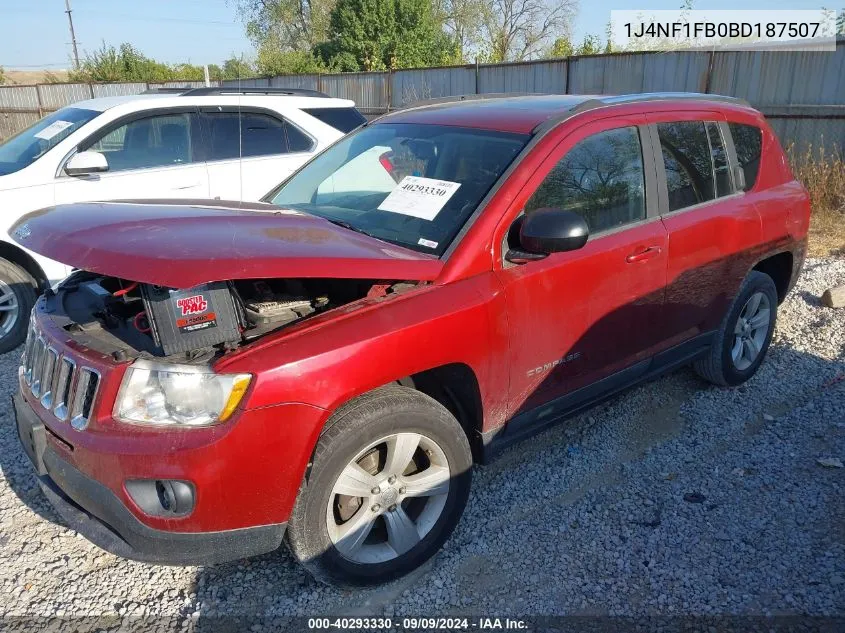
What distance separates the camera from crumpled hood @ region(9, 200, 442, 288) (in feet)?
7.25

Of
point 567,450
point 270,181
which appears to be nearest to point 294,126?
point 270,181

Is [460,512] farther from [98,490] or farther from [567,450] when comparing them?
[98,490]

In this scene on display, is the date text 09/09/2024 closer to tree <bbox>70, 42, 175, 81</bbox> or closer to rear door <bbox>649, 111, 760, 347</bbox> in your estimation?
rear door <bbox>649, 111, 760, 347</bbox>

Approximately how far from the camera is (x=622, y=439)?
400 cm

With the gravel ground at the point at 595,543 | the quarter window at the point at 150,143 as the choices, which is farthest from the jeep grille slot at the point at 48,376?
the quarter window at the point at 150,143

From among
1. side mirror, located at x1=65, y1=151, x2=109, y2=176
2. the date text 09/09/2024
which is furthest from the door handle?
side mirror, located at x1=65, y1=151, x2=109, y2=176

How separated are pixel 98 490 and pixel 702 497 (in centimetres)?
283

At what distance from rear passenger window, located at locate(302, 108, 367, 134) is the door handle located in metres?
4.08

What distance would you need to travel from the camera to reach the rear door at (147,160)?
5.58 m

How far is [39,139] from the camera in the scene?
5746 mm

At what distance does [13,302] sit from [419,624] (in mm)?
4336

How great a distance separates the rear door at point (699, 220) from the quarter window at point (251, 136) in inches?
154

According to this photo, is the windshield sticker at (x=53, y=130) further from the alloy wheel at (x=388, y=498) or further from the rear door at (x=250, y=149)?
the alloy wheel at (x=388, y=498)

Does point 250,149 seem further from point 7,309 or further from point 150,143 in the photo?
point 7,309
